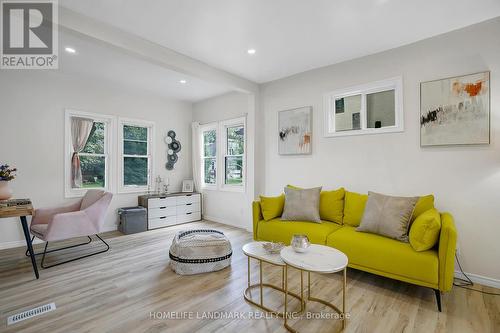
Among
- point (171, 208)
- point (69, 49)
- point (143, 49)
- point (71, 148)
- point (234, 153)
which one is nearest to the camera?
point (143, 49)

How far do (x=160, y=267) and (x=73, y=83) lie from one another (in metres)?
3.47

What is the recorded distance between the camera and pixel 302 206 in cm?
324

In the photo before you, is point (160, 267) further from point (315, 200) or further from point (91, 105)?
point (91, 105)

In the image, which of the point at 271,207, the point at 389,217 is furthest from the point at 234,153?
the point at 389,217

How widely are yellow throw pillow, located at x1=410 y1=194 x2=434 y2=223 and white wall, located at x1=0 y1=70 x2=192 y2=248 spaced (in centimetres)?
473

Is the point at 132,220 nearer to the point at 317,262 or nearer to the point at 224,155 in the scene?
the point at 224,155

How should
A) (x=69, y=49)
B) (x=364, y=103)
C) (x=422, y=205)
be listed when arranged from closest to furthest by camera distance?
(x=422, y=205) → (x=69, y=49) → (x=364, y=103)

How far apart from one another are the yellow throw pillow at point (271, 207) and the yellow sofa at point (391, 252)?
25 centimetres

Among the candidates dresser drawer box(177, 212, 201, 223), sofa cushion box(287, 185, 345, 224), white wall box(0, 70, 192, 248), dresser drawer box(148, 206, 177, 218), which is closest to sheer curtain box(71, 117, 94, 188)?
white wall box(0, 70, 192, 248)

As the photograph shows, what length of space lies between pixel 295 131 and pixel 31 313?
145 inches

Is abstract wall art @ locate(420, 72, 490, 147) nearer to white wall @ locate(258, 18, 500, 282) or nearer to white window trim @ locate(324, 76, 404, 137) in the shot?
white wall @ locate(258, 18, 500, 282)

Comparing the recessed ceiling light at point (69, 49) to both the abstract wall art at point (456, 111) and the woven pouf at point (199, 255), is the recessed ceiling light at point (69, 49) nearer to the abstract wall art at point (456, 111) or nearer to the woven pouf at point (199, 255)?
the woven pouf at point (199, 255)

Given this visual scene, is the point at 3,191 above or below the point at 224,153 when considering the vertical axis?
below

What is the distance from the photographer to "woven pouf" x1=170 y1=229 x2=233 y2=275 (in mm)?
2750
